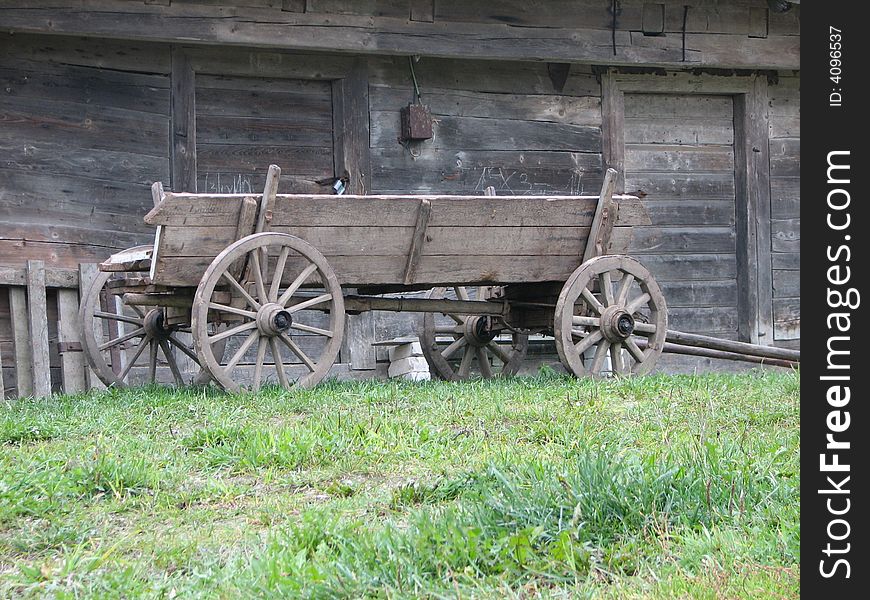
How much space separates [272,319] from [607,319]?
2.28 metres

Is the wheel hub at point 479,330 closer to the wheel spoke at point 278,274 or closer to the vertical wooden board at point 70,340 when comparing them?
Answer: the wheel spoke at point 278,274

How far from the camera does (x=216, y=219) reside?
6.42 meters

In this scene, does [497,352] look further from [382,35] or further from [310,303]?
[382,35]

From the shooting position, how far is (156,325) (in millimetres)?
7516

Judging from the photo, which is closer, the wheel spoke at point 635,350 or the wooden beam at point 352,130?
the wheel spoke at point 635,350

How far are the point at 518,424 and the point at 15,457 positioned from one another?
2127mm

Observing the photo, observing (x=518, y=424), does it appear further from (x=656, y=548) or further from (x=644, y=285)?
(x=644, y=285)

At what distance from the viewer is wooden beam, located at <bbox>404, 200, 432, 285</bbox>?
22.6 feet

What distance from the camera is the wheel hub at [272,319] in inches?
251

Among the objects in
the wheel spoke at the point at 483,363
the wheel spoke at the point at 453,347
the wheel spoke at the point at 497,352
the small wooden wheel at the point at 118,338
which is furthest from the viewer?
the wheel spoke at the point at 497,352

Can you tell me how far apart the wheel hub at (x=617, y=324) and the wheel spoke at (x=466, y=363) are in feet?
5.11

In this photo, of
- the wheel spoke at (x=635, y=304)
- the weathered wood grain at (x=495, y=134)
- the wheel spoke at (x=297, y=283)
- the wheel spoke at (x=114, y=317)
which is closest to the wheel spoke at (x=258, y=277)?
the wheel spoke at (x=297, y=283)

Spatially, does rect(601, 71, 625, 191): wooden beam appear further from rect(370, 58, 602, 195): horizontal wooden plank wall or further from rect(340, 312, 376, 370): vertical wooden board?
rect(340, 312, 376, 370): vertical wooden board

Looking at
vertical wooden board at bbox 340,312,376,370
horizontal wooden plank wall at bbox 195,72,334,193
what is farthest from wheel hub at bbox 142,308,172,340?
vertical wooden board at bbox 340,312,376,370
